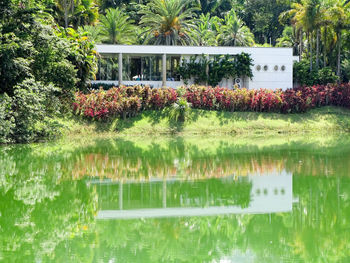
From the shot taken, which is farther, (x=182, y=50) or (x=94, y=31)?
(x=94, y=31)

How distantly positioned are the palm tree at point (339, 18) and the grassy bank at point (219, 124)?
7.58 metres

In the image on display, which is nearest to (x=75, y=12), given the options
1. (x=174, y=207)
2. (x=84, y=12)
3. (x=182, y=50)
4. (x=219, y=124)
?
(x=84, y=12)

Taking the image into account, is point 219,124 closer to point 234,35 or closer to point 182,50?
point 182,50

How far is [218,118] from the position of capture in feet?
124

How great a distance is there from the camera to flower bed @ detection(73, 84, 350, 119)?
35375mm

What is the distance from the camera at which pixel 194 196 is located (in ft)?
46.2

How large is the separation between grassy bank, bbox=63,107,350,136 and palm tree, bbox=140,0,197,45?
36.0ft

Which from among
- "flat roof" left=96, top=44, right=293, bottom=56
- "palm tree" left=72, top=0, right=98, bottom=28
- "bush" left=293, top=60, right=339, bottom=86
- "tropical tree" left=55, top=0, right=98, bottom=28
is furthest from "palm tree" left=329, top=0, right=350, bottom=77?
"tropical tree" left=55, top=0, right=98, bottom=28

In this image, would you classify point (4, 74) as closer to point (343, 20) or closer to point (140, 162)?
point (140, 162)

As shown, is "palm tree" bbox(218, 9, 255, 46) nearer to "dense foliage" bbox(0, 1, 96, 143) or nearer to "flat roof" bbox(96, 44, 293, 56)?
"flat roof" bbox(96, 44, 293, 56)

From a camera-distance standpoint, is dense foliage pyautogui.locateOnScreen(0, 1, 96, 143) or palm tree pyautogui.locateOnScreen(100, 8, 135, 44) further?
palm tree pyautogui.locateOnScreen(100, 8, 135, 44)

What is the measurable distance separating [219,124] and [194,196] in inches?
914

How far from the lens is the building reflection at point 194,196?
40.8 ft

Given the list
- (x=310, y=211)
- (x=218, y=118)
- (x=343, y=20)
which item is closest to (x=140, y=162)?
(x=310, y=211)
